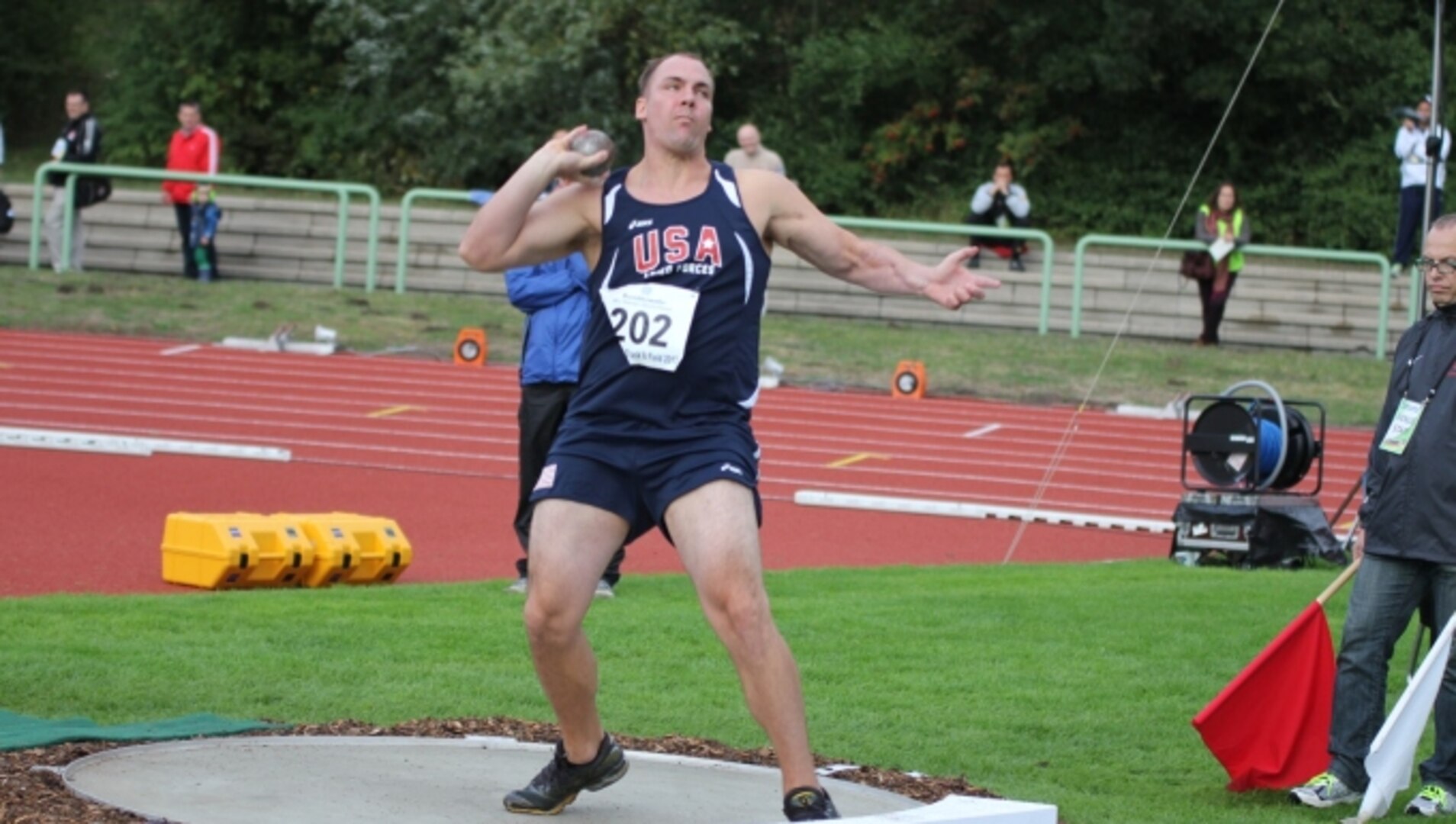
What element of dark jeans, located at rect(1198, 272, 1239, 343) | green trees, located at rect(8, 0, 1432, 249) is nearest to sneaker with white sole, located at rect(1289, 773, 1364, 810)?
dark jeans, located at rect(1198, 272, 1239, 343)

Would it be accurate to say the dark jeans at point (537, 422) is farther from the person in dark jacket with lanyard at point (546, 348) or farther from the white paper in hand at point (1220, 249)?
the white paper in hand at point (1220, 249)

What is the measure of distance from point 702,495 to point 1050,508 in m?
11.0

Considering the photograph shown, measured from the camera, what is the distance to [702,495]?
593cm

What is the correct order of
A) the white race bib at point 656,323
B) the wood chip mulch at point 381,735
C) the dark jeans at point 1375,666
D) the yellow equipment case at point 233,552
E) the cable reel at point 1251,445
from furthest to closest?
the cable reel at point 1251,445
the yellow equipment case at point 233,552
the dark jeans at point 1375,666
the white race bib at point 656,323
the wood chip mulch at point 381,735

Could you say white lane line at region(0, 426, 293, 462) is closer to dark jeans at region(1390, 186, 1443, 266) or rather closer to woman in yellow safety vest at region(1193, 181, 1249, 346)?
woman in yellow safety vest at region(1193, 181, 1249, 346)

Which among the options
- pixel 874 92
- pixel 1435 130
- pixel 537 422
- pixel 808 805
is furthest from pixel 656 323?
pixel 874 92

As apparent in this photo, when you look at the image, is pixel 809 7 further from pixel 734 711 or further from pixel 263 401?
pixel 734 711

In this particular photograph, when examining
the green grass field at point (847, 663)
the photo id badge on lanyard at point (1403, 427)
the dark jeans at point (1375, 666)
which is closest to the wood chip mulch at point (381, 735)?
the green grass field at point (847, 663)

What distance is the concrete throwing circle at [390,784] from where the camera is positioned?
6.02 metres

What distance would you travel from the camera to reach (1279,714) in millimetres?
7406

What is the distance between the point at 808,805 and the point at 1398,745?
2092 millimetres

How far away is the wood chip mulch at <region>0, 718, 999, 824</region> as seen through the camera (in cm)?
570

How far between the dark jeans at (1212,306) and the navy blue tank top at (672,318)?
19292 millimetres

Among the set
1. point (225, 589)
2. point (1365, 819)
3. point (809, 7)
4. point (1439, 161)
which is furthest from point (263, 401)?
point (809, 7)
